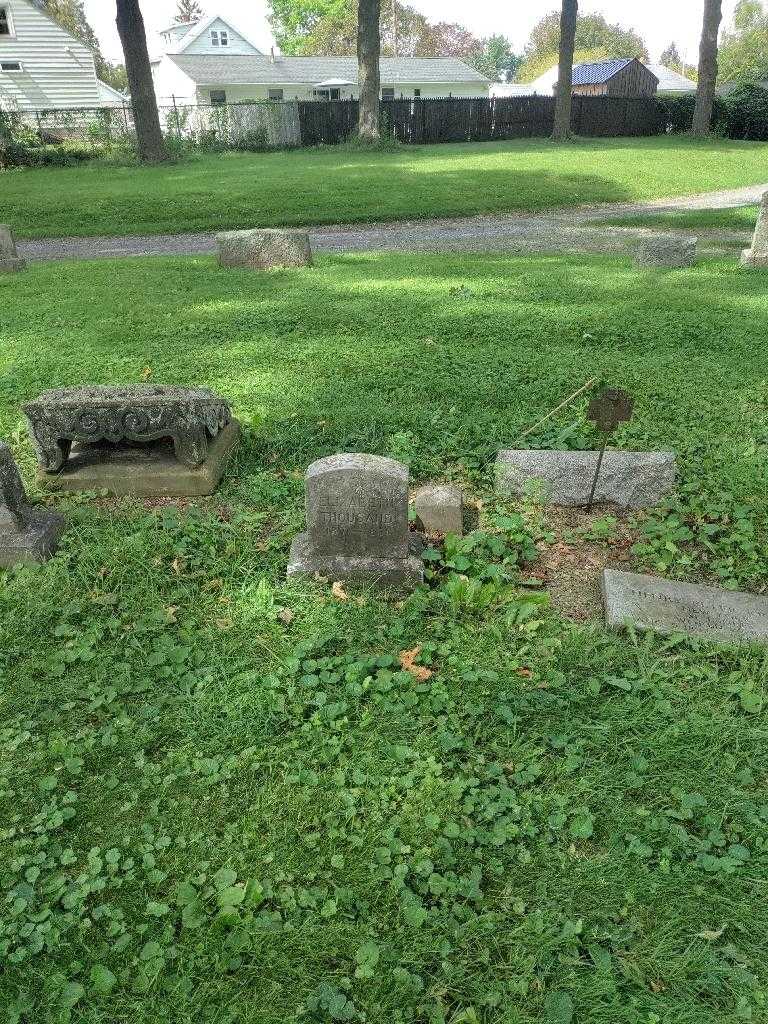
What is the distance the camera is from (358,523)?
12.8 ft

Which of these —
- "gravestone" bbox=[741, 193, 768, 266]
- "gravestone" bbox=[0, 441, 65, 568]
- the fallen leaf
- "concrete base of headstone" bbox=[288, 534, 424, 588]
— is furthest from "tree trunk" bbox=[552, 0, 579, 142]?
the fallen leaf

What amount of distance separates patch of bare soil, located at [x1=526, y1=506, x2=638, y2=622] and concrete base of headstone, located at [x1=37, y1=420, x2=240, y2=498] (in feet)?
7.42

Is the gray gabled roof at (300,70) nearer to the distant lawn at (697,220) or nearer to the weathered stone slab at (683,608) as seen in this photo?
the distant lawn at (697,220)

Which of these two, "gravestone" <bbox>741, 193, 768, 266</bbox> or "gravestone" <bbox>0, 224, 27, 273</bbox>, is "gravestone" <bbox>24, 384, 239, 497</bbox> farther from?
"gravestone" <bbox>741, 193, 768, 266</bbox>

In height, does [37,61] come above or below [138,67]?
above

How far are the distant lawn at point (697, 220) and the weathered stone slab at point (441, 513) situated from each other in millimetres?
13240

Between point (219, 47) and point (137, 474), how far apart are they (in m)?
62.2

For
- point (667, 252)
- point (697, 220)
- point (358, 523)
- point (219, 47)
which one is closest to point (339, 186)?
point (697, 220)

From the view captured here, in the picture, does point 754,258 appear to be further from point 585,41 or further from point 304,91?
point 585,41

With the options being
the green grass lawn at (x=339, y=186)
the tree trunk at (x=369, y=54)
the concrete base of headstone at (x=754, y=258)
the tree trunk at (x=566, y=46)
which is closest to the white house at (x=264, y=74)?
the tree trunk at (x=369, y=54)

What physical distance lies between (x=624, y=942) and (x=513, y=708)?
1011mm

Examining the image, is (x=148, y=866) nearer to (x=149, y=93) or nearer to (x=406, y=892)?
(x=406, y=892)

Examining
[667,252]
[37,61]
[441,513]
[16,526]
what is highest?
[37,61]

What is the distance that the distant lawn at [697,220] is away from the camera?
1491 centimetres
